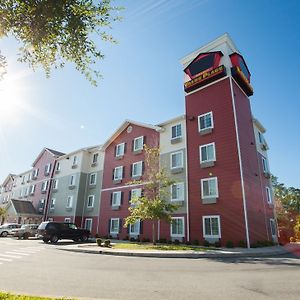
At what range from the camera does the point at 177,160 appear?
89.9 feet

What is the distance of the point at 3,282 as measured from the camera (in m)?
8.10

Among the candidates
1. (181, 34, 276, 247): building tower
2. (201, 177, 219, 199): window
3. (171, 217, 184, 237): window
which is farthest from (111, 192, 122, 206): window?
(201, 177, 219, 199): window

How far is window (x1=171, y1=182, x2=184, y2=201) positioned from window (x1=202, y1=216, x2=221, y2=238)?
363cm

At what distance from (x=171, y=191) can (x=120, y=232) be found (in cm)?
920

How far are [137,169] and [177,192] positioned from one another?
731 centimetres

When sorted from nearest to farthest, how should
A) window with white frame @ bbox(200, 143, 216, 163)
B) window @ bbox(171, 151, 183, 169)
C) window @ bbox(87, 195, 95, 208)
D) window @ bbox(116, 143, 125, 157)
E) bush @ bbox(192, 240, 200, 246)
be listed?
bush @ bbox(192, 240, 200, 246)
window with white frame @ bbox(200, 143, 216, 163)
window @ bbox(171, 151, 183, 169)
window @ bbox(116, 143, 125, 157)
window @ bbox(87, 195, 95, 208)

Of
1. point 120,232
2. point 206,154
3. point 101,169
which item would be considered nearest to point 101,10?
point 206,154

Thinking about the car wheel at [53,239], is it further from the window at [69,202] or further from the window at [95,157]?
the window at [95,157]

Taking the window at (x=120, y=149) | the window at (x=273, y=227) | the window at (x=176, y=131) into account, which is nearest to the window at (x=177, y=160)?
the window at (x=176, y=131)

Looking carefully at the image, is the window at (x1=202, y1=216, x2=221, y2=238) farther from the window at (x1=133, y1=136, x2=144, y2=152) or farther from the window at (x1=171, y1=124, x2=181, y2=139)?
the window at (x1=133, y1=136, x2=144, y2=152)

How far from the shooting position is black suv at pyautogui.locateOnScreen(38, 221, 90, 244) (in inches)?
976

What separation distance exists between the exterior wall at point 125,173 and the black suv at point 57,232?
5.43 meters

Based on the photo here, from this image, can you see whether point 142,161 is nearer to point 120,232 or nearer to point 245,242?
point 120,232

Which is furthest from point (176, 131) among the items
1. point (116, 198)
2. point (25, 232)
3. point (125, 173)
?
point (25, 232)
